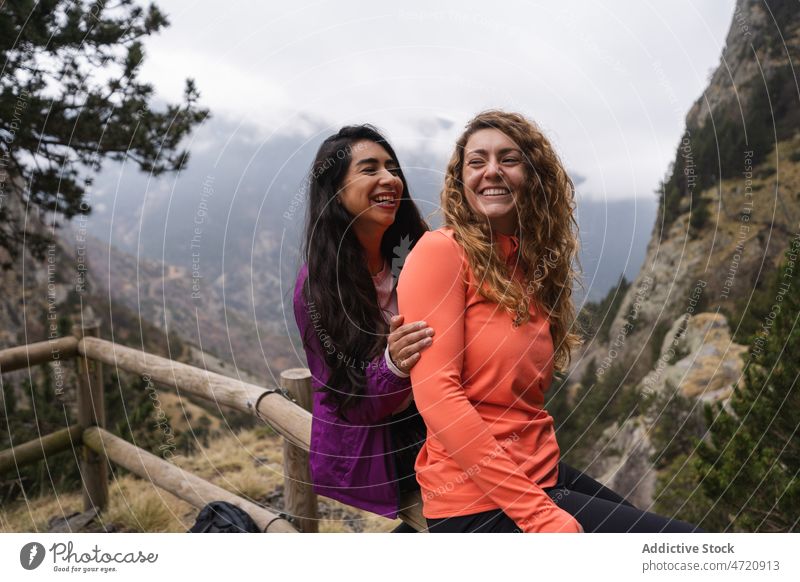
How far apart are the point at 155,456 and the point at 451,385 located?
1.90m

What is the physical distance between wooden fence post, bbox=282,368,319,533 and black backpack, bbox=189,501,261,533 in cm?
16

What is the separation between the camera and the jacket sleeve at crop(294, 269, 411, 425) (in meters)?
1.27

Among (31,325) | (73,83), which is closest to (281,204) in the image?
(73,83)

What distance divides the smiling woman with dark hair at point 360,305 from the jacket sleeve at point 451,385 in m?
0.14

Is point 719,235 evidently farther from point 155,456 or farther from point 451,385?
point 451,385

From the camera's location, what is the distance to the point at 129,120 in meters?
2.33

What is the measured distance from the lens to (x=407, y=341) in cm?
115

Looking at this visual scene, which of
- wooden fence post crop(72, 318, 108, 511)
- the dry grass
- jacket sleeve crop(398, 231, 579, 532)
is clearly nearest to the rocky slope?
the dry grass

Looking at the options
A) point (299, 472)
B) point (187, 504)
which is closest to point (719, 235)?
point (299, 472)

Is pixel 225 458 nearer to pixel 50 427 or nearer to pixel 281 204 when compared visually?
pixel 50 427

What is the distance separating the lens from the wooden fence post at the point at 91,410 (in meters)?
2.98

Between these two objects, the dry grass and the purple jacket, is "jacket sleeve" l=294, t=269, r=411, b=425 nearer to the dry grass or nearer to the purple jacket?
the purple jacket

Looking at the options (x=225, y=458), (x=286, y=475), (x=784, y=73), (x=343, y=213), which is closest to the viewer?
(x=343, y=213)

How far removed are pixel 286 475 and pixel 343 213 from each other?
1092mm
